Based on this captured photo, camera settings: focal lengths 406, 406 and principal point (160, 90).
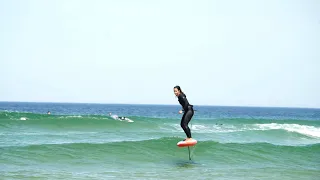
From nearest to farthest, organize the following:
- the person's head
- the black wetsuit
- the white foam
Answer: the person's head, the black wetsuit, the white foam

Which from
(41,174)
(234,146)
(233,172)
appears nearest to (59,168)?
(41,174)

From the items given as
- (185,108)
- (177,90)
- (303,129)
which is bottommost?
(303,129)

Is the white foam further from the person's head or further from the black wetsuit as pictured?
the person's head

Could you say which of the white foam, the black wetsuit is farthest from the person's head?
the white foam

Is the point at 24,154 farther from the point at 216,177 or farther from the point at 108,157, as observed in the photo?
the point at 216,177

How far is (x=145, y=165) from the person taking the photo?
1510 cm

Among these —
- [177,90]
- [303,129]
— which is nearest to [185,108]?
[177,90]

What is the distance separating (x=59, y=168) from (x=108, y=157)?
3.13 m

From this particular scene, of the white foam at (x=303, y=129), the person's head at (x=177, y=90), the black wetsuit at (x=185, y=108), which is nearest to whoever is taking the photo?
the person's head at (x=177, y=90)

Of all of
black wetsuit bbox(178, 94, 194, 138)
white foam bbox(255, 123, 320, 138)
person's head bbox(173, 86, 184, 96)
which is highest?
person's head bbox(173, 86, 184, 96)

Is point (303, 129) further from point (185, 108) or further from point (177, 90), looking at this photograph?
point (177, 90)

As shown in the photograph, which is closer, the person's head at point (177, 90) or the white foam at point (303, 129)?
the person's head at point (177, 90)

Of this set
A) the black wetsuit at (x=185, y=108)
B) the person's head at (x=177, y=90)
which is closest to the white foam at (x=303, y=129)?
the black wetsuit at (x=185, y=108)

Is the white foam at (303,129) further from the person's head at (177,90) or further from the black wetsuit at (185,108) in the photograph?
the person's head at (177,90)
